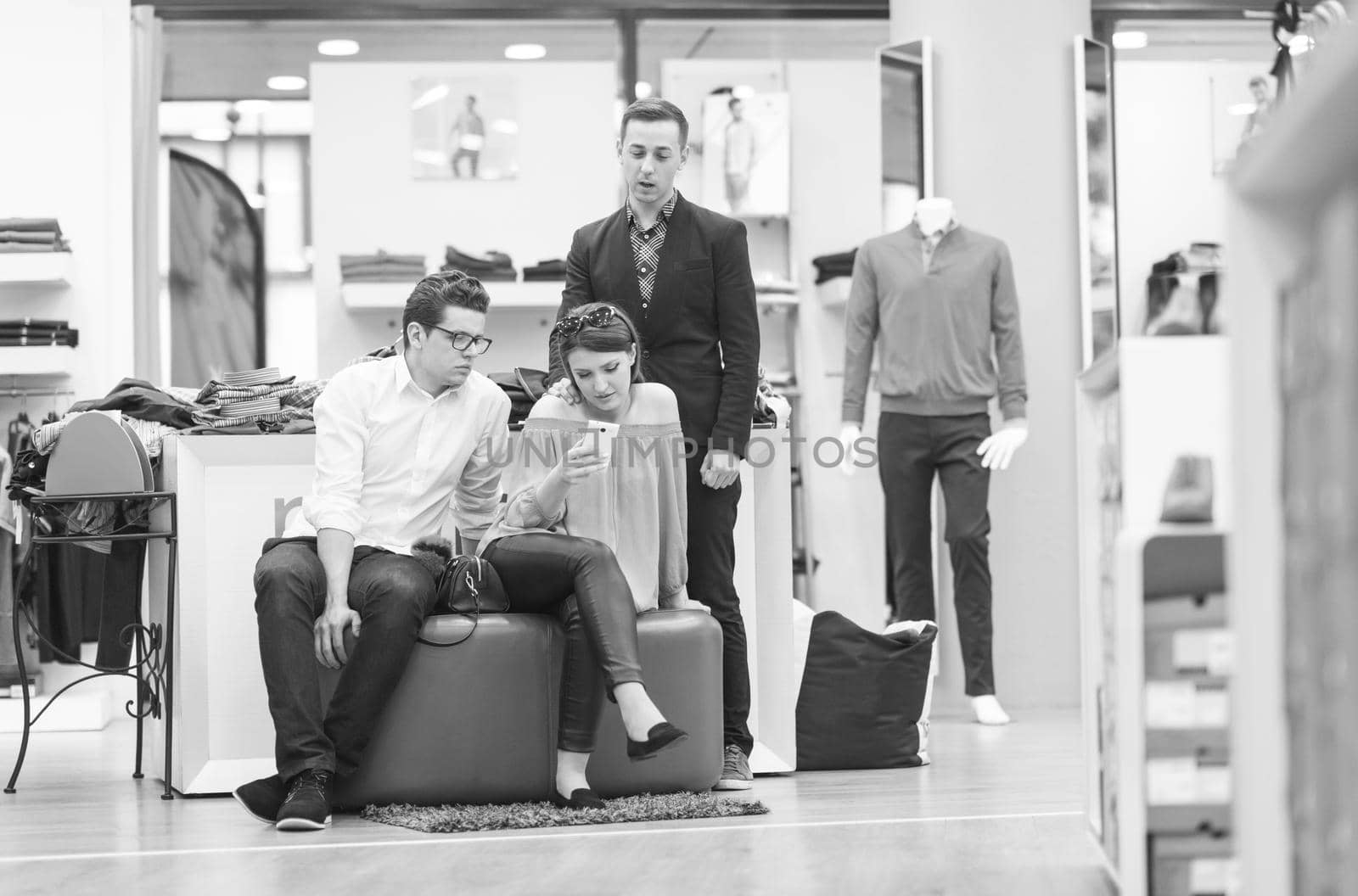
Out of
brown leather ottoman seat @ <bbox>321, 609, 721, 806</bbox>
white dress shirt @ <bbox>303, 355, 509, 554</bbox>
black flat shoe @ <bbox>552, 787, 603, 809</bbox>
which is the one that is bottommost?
black flat shoe @ <bbox>552, 787, 603, 809</bbox>

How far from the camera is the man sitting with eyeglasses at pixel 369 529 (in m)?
2.97

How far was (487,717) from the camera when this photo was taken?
3.10 metres

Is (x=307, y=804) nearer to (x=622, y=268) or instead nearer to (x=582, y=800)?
(x=582, y=800)

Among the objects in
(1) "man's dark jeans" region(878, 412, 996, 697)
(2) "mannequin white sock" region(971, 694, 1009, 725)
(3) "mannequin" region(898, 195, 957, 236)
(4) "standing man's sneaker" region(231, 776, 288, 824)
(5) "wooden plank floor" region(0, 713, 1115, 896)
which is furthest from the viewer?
(3) "mannequin" region(898, 195, 957, 236)

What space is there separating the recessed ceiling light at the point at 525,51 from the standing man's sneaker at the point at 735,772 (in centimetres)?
339

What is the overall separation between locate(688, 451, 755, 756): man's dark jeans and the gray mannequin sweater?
132 centimetres

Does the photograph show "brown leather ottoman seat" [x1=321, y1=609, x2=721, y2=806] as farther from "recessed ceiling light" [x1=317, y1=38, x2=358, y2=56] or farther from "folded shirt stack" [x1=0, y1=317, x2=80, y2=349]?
"recessed ceiling light" [x1=317, y1=38, x2=358, y2=56]

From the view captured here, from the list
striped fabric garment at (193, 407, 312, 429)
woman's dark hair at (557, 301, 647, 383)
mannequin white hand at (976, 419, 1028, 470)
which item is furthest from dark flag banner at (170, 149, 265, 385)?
woman's dark hair at (557, 301, 647, 383)

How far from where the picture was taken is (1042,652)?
4.98 m

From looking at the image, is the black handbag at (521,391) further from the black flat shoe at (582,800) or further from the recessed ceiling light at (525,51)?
the recessed ceiling light at (525,51)

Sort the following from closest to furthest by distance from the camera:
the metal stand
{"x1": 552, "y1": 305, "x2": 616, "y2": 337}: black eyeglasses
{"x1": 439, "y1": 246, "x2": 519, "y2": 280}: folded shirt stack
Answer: {"x1": 552, "y1": 305, "x2": 616, "y2": 337}: black eyeglasses < the metal stand < {"x1": 439, "y1": 246, "x2": 519, "y2": 280}: folded shirt stack

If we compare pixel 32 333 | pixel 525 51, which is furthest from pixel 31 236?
pixel 525 51

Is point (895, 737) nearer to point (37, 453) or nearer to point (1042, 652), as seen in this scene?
point (1042, 652)

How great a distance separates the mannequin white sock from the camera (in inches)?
174
